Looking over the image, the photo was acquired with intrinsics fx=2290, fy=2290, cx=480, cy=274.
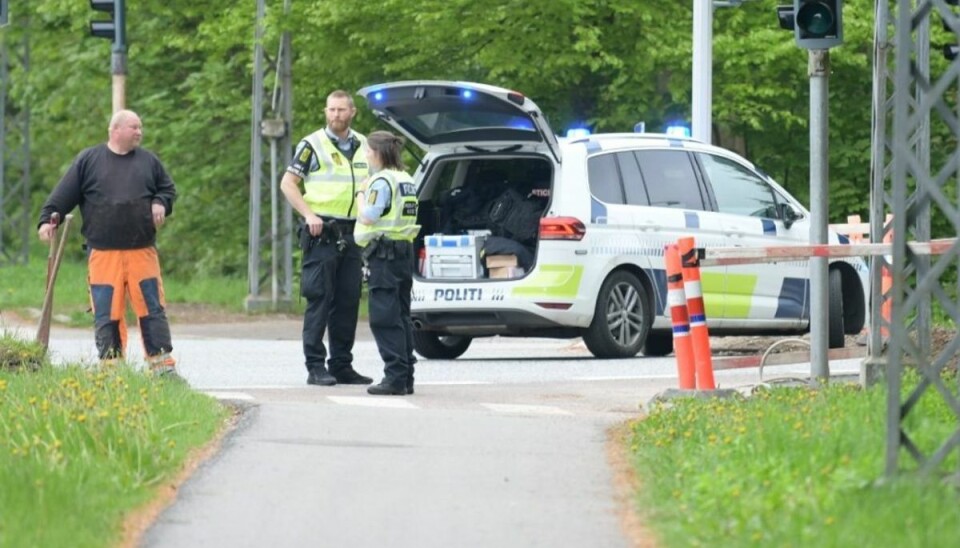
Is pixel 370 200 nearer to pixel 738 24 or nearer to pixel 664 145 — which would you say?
pixel 664 145

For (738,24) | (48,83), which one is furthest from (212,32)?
(48,83)

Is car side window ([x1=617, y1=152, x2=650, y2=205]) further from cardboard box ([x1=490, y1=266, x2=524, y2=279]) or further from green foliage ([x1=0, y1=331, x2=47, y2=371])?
green foliage ([x1=0, y1=331, x2=47, y2=371])

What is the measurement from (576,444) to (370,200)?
10.1 ft

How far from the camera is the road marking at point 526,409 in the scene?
12.6 m

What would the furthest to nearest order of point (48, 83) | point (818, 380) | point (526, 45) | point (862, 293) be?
point (48, 83) < point (526, 45) < point (862, 293) < point (818, 380)

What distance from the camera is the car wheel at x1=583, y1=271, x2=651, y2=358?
1747 cm

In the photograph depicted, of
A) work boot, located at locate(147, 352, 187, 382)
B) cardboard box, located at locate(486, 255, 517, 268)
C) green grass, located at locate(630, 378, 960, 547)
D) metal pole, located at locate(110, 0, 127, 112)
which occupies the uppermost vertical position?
metal pole, located at locate(110, 0, 127, 112)

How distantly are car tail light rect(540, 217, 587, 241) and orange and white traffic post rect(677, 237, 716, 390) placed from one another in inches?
163

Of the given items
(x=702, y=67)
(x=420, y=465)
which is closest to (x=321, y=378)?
(x=420, y=465)

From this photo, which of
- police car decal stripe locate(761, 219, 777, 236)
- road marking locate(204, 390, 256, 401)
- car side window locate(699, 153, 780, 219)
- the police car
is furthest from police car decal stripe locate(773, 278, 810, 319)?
road marking locate(204, 390, 256, 401)

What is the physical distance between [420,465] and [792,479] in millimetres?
2047

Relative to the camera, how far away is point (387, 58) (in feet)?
97.2

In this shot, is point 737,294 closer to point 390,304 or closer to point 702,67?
point 702,67

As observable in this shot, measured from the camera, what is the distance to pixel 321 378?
47.3ft
